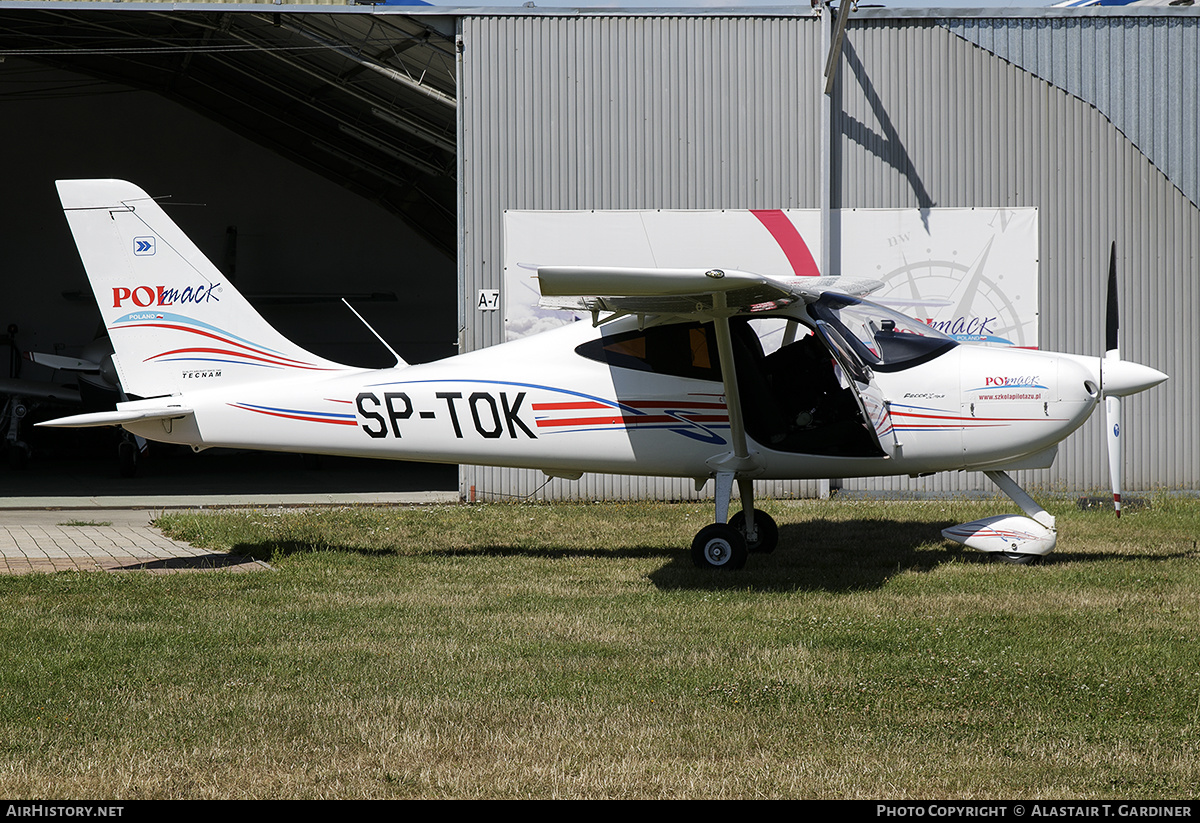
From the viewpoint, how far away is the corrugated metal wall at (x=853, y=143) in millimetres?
13156

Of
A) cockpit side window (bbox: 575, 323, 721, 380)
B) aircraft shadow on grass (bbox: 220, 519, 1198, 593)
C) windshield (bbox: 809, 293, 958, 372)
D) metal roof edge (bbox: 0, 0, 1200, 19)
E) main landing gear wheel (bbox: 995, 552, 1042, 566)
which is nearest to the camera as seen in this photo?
aircraft shadow on grass (bbox: 220, 519, 1198, 593)

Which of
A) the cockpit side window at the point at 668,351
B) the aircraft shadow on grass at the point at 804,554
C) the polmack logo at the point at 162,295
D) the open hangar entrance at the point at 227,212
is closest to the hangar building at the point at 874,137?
the aircraft shadow on grass at the point at 804,554

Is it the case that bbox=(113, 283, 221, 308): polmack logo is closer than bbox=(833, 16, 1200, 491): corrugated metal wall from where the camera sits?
Yes

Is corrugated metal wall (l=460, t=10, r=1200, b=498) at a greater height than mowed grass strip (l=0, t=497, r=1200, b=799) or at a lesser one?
greater

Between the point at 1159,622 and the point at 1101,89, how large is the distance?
930 centimetres

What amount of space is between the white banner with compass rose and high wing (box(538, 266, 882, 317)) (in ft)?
13.3

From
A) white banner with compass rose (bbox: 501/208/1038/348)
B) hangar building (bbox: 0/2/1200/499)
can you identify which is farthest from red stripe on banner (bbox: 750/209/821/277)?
hangar building (bbox: 0/2/1200/499)

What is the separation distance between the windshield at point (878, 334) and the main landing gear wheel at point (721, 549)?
1620 millimetres

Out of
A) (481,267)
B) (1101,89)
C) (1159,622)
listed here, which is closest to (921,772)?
(1159,622)

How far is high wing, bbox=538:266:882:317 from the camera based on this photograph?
6.50 meters

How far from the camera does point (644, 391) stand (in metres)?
8.34

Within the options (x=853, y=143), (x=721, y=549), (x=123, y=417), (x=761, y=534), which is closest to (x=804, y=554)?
(x=761, y=534)

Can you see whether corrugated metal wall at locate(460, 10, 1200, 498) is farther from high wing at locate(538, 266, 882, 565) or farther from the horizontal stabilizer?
the horizontal stabilizer

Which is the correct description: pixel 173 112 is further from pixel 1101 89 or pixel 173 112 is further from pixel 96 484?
pixel 1101 89
